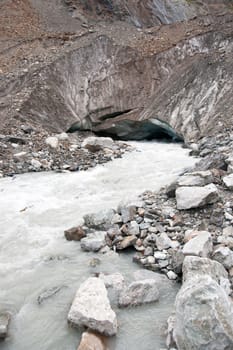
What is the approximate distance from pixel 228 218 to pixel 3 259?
3.38 metres

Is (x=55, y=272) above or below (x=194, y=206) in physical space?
below

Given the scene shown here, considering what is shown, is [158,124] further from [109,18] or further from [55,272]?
[109,18]

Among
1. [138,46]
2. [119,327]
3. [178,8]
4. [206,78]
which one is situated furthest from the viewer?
[178,8]

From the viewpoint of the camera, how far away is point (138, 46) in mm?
20094

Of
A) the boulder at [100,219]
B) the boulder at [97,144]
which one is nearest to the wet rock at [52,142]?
the boulder at [97,144]

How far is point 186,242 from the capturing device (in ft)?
18.9

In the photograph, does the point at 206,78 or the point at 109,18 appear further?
the point at 109,18

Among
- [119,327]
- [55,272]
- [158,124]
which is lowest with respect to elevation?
[158,124]

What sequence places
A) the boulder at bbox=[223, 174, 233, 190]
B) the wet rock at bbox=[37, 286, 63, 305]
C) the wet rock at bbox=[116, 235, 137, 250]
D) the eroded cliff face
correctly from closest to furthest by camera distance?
the wet rock at bbox=[37, 286, 63, 305]
the wet rock at bbox=[116, 235, 137, 250]
the boulder at bbox=[223, 174, 233, 190]
the eroded cliff face

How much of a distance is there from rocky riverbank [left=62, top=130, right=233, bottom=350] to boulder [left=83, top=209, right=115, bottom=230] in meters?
0.02

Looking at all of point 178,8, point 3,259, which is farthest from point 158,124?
point 178,8

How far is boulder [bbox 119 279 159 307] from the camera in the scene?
4634 mm

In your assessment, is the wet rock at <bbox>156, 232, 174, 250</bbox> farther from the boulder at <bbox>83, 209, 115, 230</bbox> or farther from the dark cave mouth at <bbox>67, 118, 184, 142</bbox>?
the dark cave mouth at <bbox>67, 118, 184, 142</bbox>

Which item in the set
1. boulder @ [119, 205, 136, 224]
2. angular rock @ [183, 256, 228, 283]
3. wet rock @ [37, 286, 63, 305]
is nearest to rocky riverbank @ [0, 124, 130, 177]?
boulder @ [119, 205, 136, 224]
